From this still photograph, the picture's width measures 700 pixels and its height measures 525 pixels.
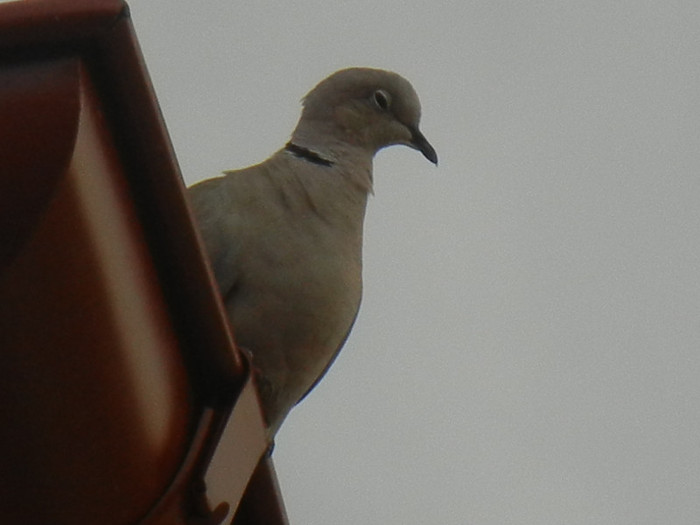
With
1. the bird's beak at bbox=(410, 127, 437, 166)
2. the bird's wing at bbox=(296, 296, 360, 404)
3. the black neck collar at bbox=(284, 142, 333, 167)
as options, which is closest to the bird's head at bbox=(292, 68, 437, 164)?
the bird's beak at bbox=(410, 127, 437, 166)

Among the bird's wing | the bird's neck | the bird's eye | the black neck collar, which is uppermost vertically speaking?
the bird's eye

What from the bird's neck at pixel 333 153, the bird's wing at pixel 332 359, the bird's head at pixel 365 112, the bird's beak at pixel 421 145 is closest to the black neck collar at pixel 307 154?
the bird's neck at pixel 333 153

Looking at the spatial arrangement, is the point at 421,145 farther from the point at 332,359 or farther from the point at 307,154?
the point at 332,359

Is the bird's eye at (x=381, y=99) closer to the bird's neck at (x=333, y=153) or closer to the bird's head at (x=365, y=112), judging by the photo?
the bird's head at (x=365, y=112)

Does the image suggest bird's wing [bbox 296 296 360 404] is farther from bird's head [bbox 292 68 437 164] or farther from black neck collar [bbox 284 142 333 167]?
bird's head [bbox 292 68 437 164]

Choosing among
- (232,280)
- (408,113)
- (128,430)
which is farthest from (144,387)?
(408,113)

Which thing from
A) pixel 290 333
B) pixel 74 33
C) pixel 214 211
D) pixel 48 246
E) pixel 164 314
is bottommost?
pixel 290 333

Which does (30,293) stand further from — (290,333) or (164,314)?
(290,333)
